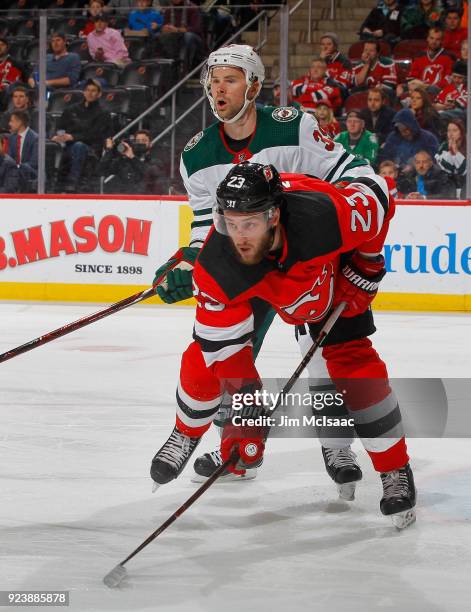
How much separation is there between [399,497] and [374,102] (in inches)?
191

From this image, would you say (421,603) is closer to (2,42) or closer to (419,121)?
(419,121)

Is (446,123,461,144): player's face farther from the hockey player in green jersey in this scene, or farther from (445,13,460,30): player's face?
the hockey player in green jersey

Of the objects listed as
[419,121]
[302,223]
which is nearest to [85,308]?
[419,121]

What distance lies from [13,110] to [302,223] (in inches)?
208

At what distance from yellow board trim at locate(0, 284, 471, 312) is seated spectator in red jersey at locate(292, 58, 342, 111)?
1.33 m

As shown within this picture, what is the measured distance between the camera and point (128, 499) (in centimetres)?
292

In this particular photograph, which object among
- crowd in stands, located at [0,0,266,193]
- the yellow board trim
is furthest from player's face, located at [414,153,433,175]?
crowd in stands, located at [0,0,266,193]

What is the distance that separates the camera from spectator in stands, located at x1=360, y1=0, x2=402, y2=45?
25.3 ft

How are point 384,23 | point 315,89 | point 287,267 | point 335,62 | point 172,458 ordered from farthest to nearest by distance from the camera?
point 384,23 → point 335,62 → point 315,89 → point 172,458 → point 287,267

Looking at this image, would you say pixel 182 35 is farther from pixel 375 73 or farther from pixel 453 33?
pixel 453 33

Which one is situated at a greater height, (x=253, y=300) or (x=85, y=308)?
(x=253, y=300)

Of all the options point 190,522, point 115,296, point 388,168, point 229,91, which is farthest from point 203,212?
point 115,296

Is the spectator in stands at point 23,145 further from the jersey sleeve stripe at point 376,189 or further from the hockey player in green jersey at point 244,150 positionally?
the jersey sleeve stripe at point 376,189

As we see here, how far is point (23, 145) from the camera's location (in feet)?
24.2
